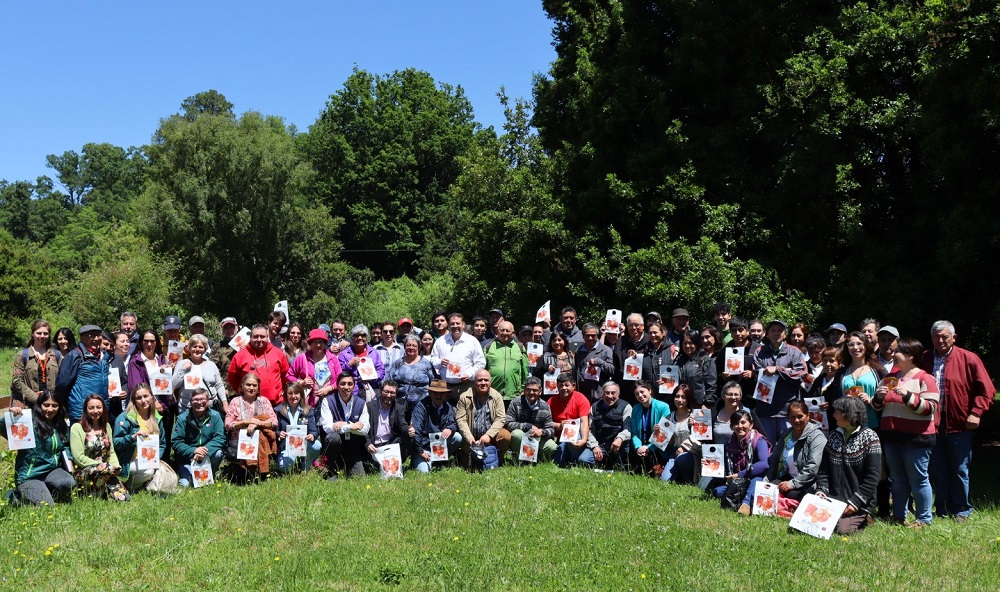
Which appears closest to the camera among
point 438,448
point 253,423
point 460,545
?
point 460,545

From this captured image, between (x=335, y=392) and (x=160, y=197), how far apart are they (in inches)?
1268

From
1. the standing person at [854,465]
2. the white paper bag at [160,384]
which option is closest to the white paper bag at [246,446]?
the white paper bag at [160,384]

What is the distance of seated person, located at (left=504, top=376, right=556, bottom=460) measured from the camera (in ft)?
40.4

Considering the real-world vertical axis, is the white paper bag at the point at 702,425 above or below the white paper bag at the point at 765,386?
below

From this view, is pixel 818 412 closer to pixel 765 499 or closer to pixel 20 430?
pixel 765 499

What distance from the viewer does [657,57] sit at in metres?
20.2

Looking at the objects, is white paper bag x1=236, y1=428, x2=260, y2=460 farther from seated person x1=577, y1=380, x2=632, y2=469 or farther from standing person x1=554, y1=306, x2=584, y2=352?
standing person x1=554, y1=306, x2=584, y2=352

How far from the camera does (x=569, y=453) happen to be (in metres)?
12.4

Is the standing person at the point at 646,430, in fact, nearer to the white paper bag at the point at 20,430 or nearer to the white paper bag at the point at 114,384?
the white paper bag at the point at 114,384

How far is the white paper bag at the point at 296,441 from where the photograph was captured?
11312mm

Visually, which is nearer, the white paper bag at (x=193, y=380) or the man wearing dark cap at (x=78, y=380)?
the man wearing dark cap at (x=78, y=380)

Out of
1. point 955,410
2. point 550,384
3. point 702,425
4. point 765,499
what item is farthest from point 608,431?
point 955,410

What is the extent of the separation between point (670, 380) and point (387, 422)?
165 inches

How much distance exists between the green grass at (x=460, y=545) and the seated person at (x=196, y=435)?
595 millimetres
